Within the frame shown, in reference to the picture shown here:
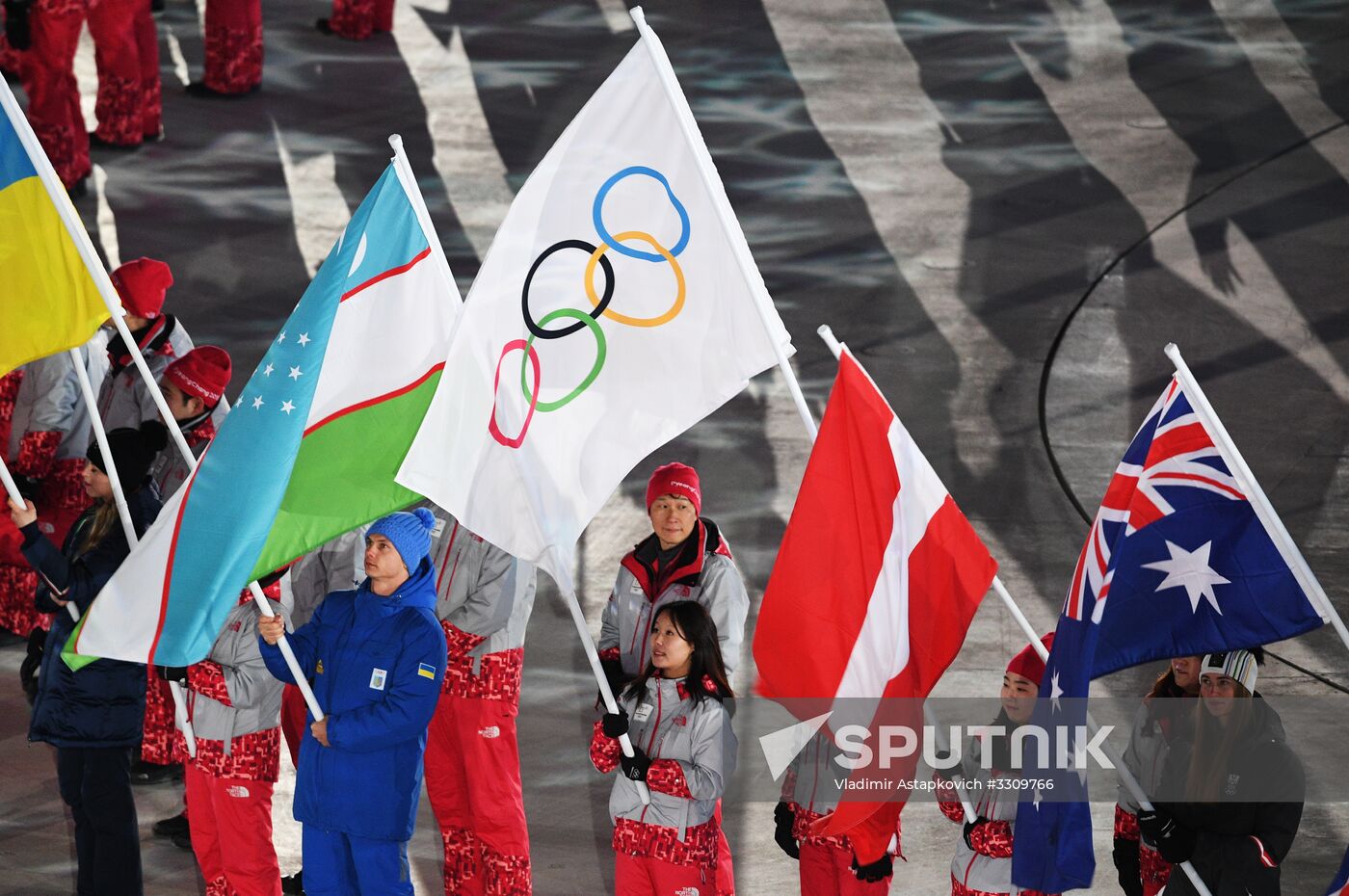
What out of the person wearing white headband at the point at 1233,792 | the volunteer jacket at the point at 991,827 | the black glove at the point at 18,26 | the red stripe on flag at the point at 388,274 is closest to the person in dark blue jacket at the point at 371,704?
the red stripe on flag at the point at 388,274

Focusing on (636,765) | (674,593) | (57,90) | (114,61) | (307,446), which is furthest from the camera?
(114,61)

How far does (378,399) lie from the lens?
6988mm

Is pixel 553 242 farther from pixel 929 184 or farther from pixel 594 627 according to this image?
pixel 929 184

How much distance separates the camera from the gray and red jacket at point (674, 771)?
6.83 m

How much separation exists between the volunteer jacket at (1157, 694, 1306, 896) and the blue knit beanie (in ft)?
9.08

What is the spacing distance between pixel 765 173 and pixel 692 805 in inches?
444

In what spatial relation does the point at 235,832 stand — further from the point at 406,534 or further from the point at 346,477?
the point at 346,477

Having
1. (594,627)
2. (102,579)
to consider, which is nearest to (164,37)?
(594,627)

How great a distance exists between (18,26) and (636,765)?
993 cm

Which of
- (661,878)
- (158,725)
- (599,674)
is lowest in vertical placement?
(158,725)

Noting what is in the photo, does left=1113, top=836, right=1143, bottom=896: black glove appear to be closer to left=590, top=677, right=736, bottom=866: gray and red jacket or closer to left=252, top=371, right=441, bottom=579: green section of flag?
left=590, top=677, right=736, bottom=866: gray and red jacket

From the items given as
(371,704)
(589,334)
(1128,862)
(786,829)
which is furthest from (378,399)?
(1128,862)

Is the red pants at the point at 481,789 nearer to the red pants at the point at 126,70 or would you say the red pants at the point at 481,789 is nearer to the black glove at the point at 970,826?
the black glove at the point at 970,826

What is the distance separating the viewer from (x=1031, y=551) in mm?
11688
